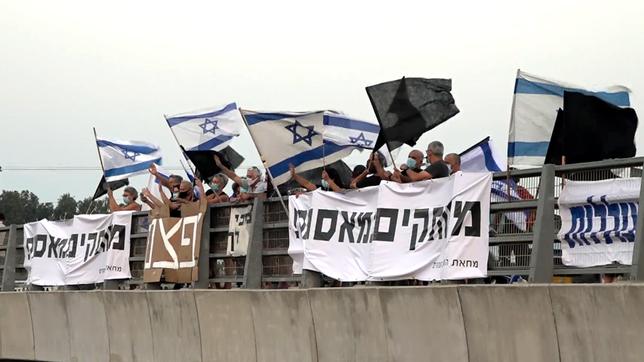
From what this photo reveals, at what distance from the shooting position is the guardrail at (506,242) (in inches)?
426

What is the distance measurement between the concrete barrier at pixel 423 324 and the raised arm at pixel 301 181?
9.03 ft

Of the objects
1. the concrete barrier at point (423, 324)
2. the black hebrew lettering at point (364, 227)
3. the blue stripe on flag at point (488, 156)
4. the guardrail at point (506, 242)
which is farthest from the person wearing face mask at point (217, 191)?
the concrete barrier at point (423, 324)

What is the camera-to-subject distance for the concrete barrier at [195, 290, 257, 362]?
1488 cm

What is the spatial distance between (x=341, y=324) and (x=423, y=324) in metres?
1.47

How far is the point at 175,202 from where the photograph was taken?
17172 millimetres

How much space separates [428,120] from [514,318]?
3.85 metres

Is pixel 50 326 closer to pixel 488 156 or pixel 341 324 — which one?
pixel 488 156

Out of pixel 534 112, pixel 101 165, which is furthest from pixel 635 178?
pixel 101 165

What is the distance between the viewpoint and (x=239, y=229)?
52.7 ft

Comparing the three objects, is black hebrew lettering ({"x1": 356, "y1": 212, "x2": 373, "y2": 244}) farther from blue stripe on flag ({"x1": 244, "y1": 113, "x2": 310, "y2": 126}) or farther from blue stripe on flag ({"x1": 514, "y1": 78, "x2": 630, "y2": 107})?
blue stripe on flag ({"x1": 244, "y1": 113, "x2": 310, "y2": 126})

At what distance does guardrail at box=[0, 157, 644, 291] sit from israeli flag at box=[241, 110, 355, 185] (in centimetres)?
85

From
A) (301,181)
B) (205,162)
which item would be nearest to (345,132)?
(301,181)

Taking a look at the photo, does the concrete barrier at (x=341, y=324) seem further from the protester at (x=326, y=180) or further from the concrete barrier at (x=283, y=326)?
the protester at (x=326, y=180)

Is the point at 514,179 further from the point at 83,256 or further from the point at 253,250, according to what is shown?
the point at 83,256
